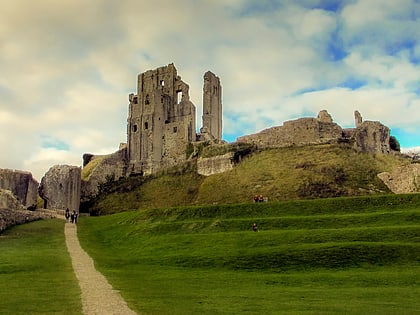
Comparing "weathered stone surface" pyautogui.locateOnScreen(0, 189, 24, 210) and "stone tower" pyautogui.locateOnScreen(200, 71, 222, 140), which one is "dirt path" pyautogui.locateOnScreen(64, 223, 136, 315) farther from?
"stone tower" pyautogui.locateOnScreen(200, 71, 222, 140)

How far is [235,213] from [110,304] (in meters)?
22.4

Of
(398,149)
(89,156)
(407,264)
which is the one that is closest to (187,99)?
(89,156)

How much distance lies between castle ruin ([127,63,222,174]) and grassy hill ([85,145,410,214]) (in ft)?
48.6

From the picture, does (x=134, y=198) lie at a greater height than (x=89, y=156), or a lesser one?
lesser

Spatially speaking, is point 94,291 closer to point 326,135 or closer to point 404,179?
point 404,179

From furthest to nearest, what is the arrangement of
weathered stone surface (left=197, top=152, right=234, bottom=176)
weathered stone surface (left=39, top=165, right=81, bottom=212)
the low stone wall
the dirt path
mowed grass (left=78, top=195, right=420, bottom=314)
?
1. weathered stone surface (left=39, top=165, right=81, bottom=212)
2. weathered stone surface (left=197, top=152, right=234, bottom=176)
3. the low stone wall
4. mowed grass (left=78, top=195, right=420, bottom=314)
5. the dirt path

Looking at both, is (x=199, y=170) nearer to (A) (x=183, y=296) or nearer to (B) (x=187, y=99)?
(B) (x=187, y=99)

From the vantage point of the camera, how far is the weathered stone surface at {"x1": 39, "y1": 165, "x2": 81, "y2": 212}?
62781 mm

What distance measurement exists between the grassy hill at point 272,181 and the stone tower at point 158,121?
14.7 meters

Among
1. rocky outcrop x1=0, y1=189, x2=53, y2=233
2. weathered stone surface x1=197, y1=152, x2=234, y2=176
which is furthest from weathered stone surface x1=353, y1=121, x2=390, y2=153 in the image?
rocky outcrop x1=0, y1=189, x2=53, y2=233

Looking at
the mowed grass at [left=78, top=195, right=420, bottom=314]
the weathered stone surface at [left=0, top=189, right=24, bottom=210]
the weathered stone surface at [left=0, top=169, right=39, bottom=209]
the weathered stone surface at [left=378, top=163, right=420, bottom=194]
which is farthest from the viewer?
the weathered stone surface at [left=0, top=169, right=39, bottom=209]

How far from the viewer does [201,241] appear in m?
29.3

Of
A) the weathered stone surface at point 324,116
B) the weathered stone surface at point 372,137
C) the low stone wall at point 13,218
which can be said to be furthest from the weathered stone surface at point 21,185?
the weathered stone surface at point 372,137

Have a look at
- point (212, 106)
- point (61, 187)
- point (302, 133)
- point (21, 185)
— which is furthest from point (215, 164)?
point (212, 106)
